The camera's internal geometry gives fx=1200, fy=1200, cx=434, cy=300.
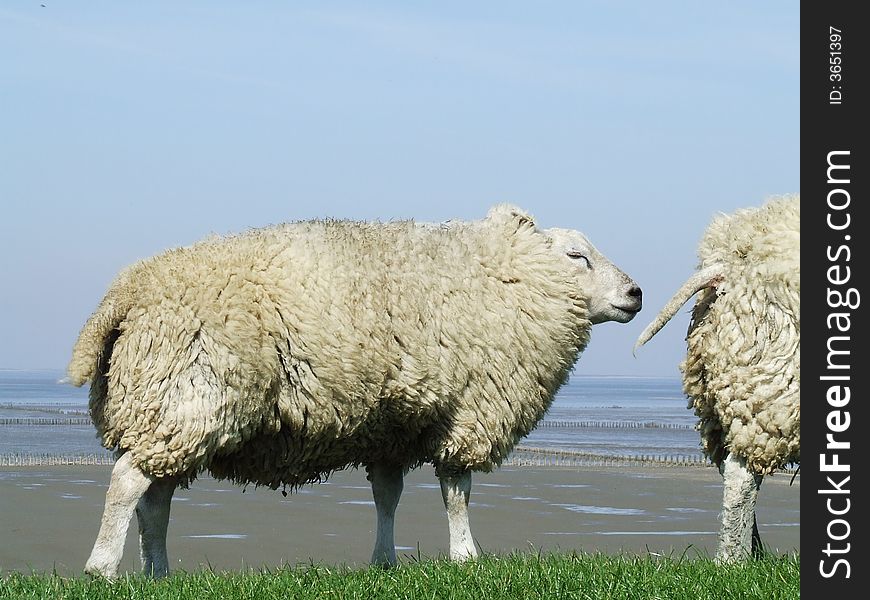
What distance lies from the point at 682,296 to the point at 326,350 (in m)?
2.22

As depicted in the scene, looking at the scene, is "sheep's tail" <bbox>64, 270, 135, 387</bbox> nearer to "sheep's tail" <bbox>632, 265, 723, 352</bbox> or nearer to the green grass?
the green grass

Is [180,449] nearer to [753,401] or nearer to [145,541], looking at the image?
[145,541]

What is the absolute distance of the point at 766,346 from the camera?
6750mm

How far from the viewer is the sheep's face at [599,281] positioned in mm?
8062

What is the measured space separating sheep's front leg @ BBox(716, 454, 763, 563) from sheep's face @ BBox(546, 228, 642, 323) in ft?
4.82

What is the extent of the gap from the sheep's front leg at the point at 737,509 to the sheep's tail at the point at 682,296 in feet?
2.99

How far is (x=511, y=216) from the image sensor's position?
26.2 ft

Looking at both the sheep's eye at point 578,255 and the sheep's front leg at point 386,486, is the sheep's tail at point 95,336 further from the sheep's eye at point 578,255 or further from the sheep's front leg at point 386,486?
the sheep's eye at point 578,255

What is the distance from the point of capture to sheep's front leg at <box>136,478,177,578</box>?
22.7ft

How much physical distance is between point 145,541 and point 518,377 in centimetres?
245

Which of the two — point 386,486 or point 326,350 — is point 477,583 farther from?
point 386,486

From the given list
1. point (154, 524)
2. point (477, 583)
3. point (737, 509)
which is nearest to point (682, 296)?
point (737, 509)

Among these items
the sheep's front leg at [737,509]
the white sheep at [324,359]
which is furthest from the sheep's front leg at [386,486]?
the sheep's front leg at [737,509]
